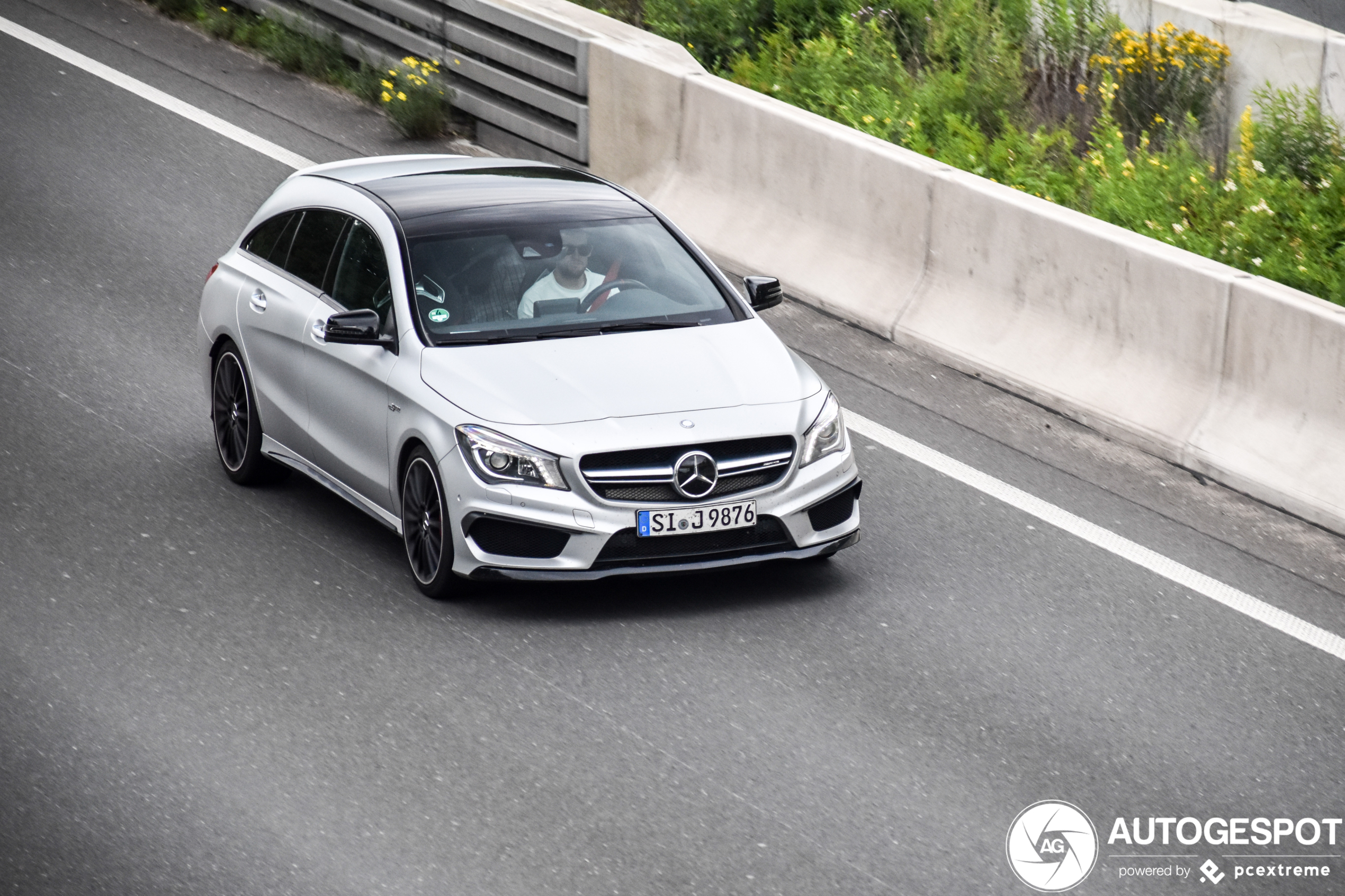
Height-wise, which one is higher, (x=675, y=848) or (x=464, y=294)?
(x=464, y=294)

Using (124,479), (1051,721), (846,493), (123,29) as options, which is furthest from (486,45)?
(1051,721)

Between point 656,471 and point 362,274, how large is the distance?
2121 mm

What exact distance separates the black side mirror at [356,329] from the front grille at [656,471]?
1.35 metres

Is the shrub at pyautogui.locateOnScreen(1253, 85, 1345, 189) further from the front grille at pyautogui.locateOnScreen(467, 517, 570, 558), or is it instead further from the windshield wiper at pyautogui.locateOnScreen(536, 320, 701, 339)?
the front grille at pyautogui.locateOnScreen(467, 517, 570, 558)

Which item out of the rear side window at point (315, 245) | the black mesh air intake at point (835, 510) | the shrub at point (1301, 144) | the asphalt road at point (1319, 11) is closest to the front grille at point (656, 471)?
the black mesh air intake at point (835, 510)

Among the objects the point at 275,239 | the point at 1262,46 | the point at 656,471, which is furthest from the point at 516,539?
the point at 1262,46

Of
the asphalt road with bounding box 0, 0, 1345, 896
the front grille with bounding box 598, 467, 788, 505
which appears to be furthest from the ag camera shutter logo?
the front grille with bounding box 598, 467, 788, 505

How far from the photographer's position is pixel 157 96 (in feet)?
56.7

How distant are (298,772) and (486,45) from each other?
10234 mm

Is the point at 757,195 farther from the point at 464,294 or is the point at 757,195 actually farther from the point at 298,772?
the point at 298,772

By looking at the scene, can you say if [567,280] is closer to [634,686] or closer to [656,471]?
[656,471]

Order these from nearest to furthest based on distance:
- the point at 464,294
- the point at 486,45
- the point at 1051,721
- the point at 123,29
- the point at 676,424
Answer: the point at 1051,721 < the point at 676,424 < the point at 464,294 < the point at 486,45 < the point at 123,29

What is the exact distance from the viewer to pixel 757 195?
13.9 meters

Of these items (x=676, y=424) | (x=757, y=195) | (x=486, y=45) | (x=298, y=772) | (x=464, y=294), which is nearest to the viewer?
(x=298, y=772)
